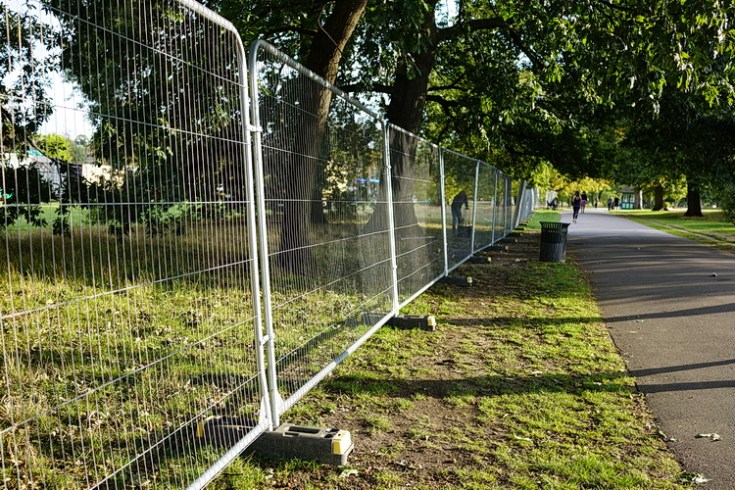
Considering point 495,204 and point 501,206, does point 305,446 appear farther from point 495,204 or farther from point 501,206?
point 501,206

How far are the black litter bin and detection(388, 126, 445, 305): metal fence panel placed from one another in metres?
5.09

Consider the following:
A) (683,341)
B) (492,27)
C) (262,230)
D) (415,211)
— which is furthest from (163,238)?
(492,27)

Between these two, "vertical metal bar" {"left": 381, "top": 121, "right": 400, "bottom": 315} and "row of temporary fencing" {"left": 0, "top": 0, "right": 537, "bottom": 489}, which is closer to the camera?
"row of temporary fencing" {"left": 0, "top": 0, "right": 537, "bottom": 489}

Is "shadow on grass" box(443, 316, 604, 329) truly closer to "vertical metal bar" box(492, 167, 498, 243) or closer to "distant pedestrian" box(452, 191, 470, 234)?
"distant pedestrian" box(452, 191, 470, 234)

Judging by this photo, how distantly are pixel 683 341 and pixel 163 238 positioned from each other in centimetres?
615

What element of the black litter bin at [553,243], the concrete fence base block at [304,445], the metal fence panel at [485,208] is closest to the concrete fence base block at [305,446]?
the concrete fence base block at [304,445]

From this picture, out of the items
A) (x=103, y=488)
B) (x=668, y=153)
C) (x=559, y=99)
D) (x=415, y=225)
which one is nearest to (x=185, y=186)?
(x=103, y=488)

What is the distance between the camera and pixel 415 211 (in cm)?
826

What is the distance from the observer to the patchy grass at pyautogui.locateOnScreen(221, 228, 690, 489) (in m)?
3.66

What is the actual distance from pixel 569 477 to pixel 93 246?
286cm

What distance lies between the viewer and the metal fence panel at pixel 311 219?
3938 millimetres

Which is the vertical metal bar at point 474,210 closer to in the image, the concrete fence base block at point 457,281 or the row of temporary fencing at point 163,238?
the concrete fence base block at point 457,281

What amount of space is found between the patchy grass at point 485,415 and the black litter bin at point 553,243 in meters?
6.77

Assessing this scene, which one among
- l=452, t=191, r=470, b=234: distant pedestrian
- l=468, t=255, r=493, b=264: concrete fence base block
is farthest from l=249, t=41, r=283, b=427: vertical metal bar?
l=468, t=255, r=493, b=264: concrete fence base block
